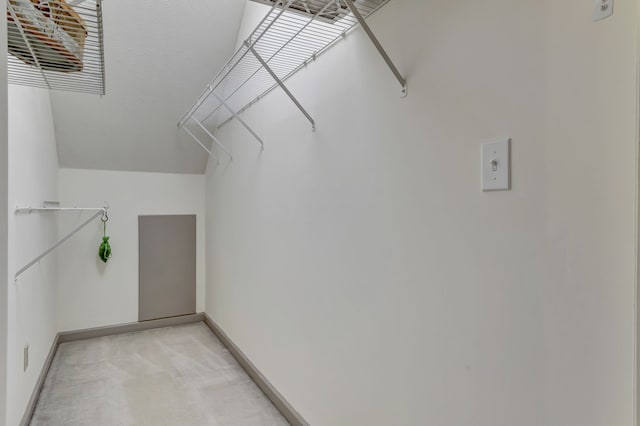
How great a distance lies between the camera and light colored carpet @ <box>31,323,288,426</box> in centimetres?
218

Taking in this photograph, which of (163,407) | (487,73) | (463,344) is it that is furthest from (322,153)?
(163,407)

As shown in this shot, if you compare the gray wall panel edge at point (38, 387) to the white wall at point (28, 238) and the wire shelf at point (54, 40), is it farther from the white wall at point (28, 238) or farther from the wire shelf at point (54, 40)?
the wire shelf at point (54, 40)

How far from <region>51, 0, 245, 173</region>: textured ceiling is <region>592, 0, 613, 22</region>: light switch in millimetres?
2508

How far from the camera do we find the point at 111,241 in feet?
11.9

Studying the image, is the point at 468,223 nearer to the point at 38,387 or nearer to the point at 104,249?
the point at 38,387

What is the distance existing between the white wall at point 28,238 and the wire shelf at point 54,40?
1.15 feet

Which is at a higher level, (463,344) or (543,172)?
(543,172)

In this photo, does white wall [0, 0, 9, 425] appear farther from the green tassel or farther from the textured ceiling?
the green tassel

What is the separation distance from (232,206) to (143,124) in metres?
1.13

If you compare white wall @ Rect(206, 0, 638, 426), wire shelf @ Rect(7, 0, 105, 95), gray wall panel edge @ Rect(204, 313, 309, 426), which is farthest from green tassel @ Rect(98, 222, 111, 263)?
white wall @ Rect(206, 0, 638, 426)

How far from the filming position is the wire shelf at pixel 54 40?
3.94 ft

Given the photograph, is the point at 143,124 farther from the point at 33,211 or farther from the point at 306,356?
the point at 306,356

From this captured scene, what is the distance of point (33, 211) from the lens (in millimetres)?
2285

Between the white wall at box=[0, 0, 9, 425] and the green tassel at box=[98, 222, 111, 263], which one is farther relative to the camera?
the green tassel at box=[98, 222, 111, 263]
